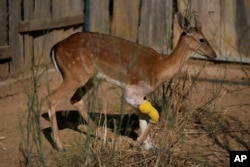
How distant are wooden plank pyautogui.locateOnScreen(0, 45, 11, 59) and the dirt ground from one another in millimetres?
502

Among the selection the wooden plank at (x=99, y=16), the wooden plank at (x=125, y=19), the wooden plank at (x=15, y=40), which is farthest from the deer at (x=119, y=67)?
the wooden plank at (x=99, y=16)

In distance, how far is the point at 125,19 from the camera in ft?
27.2

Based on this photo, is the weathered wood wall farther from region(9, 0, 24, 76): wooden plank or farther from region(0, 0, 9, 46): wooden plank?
region(0, 0, 9, 46): wooden plank

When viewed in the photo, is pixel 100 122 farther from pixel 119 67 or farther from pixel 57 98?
pixel 119 67

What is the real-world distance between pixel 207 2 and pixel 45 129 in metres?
3.15

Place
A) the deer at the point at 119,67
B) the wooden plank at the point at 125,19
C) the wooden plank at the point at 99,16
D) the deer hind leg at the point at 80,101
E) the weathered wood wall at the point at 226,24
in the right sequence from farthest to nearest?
the wooden plank at the point at 99,16 < the wooden plank at the point at 125,19 < the weathered wood wall at the point at 226,24 < the deer hind leg at the point at 80,101 < the deer at the point at 119,67

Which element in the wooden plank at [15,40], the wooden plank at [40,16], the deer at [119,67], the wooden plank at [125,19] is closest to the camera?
the deer at [119,67]

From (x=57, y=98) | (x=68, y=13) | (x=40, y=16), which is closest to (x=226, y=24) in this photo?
(x=68, y=13)

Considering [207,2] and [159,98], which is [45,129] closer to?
[159,98]

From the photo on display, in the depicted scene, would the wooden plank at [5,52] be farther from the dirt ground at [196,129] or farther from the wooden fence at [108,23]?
the dirt ground at [196,129]

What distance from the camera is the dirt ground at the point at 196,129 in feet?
16.6

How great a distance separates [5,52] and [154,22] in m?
2.22

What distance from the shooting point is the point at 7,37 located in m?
7.26

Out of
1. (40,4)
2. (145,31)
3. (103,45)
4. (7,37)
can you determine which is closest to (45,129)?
(103,45)
